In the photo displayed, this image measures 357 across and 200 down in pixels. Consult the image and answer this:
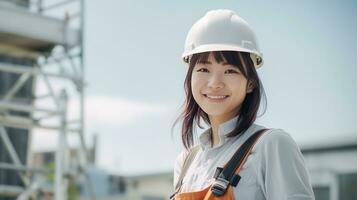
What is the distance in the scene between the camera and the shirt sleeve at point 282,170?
187cm

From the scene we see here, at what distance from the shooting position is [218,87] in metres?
2.09

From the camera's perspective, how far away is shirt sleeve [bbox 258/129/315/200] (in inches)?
73.7

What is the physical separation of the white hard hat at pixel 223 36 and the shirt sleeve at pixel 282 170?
1.06 feet

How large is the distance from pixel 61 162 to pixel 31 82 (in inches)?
64.0

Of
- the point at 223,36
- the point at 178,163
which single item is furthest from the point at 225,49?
the point at 178,163

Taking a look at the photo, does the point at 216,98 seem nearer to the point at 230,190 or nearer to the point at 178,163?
the point at 230,190

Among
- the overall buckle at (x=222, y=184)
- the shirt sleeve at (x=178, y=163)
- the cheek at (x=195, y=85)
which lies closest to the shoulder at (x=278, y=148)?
the overall buckle at (x=222, y=184)

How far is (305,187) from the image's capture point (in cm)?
188

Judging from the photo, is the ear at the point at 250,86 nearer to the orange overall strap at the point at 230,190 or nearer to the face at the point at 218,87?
the face at the point at 218,87

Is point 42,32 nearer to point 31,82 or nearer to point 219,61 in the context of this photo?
point 31,82

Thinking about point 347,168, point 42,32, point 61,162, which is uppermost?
point 42,32

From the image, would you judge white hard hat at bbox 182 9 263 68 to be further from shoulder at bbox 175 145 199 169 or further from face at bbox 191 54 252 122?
shoulder at bbox 175 145 199 169

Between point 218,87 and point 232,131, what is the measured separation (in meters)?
0.17

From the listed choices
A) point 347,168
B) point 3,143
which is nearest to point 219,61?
point 3,143
